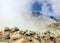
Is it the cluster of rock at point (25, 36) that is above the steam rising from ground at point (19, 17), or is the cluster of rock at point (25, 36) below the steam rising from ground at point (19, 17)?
below

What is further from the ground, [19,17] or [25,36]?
[19,17]

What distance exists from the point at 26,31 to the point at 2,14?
0.64m

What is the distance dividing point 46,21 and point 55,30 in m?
0.28

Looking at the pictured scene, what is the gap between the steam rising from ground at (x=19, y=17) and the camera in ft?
12.4

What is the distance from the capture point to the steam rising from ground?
3.79 m

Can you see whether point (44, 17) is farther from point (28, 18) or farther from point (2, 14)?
point (2, 14)

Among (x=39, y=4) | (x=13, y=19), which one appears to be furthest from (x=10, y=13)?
(x=39, y=4)

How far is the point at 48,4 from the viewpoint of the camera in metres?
3.92

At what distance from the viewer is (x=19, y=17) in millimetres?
3814

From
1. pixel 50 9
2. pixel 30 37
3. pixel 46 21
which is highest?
pixel 50 9

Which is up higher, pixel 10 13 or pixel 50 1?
pixel 50 1

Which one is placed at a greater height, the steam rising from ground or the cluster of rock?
the steam rising from ground

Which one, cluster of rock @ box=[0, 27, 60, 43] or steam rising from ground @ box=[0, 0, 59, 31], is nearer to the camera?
cluster of rock @ box=[0, 27, 60, 43]

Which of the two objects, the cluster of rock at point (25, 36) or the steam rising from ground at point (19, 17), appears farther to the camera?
the steam rising from ground at point (19, 17)
